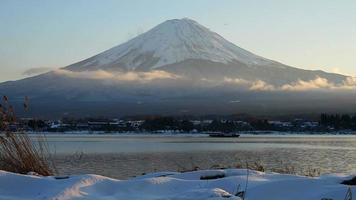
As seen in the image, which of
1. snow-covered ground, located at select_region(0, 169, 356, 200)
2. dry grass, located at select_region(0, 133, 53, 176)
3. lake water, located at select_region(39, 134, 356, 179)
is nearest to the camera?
snow-covered ground, located at select_region(0, 169, 356, 200)

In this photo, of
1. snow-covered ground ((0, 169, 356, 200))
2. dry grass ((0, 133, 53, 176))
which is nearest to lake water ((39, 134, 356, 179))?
dry grass ((0, 133, 53, 176))

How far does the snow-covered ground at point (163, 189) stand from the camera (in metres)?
4.38

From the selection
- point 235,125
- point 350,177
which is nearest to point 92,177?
point 350,177

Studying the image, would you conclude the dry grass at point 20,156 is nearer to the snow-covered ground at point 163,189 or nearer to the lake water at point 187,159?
the snow-covered ground at point 163,189

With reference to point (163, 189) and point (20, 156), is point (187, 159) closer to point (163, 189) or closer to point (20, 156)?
point (20, 156)

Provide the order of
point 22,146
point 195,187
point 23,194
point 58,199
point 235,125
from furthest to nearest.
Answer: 1. point 235,125
2. point 22,146
3. point 195,187
4. point 23,194
5. point 58,199

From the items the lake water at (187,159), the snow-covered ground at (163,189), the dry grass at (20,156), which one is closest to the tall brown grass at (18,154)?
the dry grass at (20,156)

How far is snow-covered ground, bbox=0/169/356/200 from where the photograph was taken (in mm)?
4379

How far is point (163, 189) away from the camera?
4773 mm

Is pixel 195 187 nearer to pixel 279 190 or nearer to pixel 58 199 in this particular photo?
pixel 279 190

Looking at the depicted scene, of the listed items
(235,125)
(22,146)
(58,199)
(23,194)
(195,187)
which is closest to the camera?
(58,199)

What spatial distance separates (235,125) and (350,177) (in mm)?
109515

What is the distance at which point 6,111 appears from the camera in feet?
25.4

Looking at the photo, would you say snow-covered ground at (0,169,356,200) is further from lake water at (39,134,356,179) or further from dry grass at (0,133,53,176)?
lake water at (39,134,356,179)
